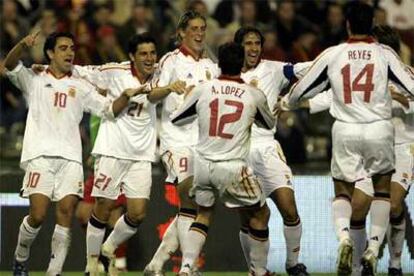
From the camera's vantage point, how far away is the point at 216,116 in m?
16.3

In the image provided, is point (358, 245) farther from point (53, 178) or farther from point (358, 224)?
point (53, 178)

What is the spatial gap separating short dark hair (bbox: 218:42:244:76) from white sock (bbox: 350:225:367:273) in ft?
6.77

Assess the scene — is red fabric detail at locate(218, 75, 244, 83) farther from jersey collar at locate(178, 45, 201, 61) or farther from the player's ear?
the player's ear

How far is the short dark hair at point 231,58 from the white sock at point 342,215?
1.68 metres

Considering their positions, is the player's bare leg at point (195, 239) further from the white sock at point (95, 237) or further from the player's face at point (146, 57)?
the player's face at point (146, 57)

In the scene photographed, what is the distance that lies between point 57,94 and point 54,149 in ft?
1.95

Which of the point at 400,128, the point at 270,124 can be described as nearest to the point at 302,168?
the point at 400,128

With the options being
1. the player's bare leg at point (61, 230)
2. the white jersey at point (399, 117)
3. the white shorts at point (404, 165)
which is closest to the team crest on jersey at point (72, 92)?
the player's bare leg at point (61, 230)

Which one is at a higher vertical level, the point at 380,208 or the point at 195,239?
the point at 380,208

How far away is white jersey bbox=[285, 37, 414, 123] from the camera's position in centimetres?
1642

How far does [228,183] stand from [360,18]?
6.79 feet

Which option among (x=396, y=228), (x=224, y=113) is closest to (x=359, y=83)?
(x=224, y=113)

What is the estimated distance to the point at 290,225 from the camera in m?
17.6

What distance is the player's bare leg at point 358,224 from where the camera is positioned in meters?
16.7
